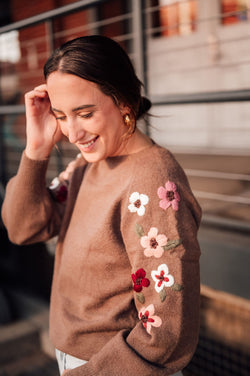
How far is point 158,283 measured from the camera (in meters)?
0.97

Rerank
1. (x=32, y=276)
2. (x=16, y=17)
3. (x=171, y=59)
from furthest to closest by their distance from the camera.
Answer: (x=16, y=17), (x=171, y=59), (x=32, y=276)

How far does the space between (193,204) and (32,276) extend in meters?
2.84

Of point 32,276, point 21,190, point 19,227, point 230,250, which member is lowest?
point 32,276

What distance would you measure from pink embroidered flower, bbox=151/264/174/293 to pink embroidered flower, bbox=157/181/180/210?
0.44 feet

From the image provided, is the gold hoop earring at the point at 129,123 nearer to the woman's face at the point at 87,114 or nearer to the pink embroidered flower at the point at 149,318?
the woman's face at the point at 87,114

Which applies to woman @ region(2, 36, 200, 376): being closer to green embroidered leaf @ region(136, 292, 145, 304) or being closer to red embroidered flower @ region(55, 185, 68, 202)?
green embroidered leaf @ region(136, 292, 145, 304)

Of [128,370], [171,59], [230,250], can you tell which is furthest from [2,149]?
[171,59]

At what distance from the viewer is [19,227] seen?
134cm

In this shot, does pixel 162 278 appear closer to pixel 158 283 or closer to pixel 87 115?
pixel 158 283

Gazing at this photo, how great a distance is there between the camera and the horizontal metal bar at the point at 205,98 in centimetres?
166

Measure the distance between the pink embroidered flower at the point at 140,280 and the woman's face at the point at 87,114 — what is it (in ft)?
0.96

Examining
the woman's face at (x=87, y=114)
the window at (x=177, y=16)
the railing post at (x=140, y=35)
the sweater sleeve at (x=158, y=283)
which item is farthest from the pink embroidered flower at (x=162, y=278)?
the window at (x=177, y=16)

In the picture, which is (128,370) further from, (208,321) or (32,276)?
(32,276)

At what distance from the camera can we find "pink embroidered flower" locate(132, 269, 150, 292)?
0.99 m
